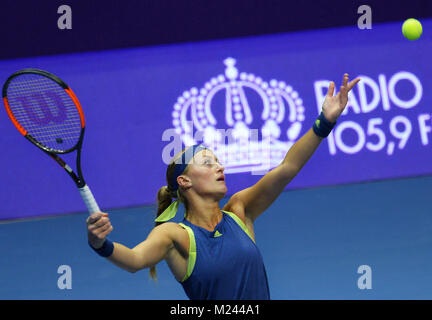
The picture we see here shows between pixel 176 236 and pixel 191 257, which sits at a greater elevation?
pixel 176 236

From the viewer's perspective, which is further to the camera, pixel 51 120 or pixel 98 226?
pixel 51 120

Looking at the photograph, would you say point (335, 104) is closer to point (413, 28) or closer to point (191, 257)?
point (191, 257)

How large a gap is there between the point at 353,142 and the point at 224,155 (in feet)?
4.65

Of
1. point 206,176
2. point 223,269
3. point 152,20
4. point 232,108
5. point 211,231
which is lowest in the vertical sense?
point 223,269

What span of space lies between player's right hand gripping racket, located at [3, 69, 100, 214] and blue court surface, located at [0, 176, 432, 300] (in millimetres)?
1341

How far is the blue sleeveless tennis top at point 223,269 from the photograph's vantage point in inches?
147

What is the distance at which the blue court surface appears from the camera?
20.4ft

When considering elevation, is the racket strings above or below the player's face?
above

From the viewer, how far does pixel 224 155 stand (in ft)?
27.6

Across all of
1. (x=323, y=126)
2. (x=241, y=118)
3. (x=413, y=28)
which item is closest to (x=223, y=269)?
(x=323, y=126)

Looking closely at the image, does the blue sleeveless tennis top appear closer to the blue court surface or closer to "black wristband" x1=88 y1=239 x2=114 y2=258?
"black wristband" x1=88 y1=239 x2=114 y2=258

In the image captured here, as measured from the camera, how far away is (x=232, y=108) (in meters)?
8.55

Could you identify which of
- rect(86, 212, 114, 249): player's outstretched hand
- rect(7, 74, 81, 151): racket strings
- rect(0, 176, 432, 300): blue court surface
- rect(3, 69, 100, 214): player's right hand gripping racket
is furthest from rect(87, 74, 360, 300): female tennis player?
rect(0, 176, 432, 300): blue court surface

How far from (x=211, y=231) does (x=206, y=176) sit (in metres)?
0.30
